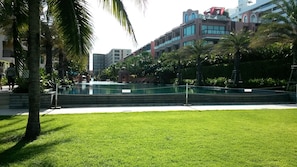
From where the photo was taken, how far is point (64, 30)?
22.5 ft

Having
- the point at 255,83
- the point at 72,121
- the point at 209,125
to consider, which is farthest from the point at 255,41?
the point at 72,121

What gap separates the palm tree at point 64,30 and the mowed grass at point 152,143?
0.69 meters

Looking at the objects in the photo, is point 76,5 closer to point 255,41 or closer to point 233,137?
point 233,137

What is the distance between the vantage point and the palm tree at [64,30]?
6.17m

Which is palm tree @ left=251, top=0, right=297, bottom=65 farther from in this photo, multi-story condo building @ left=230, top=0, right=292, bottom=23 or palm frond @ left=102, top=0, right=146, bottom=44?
multi-story condo building @ left=230, top=0, right=292, bottom=23

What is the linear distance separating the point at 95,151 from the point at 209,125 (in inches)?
153

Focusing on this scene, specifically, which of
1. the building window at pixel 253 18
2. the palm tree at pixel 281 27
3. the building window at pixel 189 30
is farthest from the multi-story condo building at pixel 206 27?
the palm tree at pixel 281 27

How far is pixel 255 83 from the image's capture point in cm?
2962

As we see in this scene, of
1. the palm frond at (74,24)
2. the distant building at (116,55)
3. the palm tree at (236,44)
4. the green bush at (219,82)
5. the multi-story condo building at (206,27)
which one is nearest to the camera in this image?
the palm frond at (74,24)

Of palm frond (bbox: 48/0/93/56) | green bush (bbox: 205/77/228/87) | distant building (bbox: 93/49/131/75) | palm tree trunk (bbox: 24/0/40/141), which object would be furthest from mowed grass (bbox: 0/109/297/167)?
distant building (bbox: 93/49/131/75)

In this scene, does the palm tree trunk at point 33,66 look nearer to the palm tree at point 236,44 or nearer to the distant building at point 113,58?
the palm tree at point 236,44

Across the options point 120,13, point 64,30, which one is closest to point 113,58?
point 64,30

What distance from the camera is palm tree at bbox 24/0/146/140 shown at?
6168mm

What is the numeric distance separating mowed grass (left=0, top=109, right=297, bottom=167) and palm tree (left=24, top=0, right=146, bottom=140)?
27.0 inches
